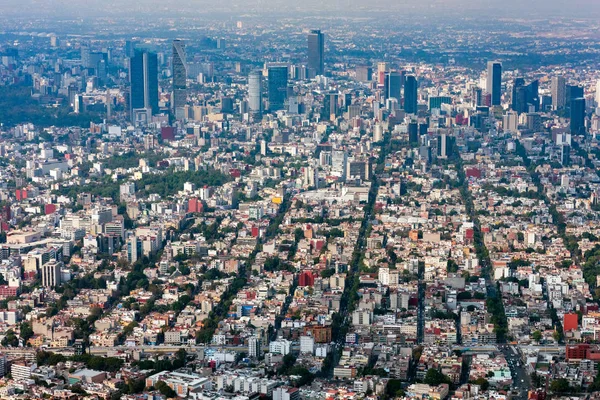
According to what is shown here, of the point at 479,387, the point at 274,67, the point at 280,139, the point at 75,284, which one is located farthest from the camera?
the point at 274,67

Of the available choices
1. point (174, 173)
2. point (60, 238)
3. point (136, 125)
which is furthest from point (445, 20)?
point (60, 238)

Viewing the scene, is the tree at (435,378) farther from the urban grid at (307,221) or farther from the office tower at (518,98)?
the office tower at (518,98)

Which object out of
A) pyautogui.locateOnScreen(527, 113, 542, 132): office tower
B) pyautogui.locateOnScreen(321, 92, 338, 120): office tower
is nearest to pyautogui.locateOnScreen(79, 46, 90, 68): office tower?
pyautogui.locateOnScreen(321, 92, 338, 120): office tower

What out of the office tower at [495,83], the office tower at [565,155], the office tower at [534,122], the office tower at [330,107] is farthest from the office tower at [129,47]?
the office tower at [565,155]

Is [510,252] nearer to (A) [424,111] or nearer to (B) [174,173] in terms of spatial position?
(B) [174,173]

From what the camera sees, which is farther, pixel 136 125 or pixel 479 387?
pixel 136 125

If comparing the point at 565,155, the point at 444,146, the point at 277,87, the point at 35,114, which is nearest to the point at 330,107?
the point at 277,87

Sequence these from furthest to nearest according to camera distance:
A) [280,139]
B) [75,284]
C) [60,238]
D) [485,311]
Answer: [280,139] < [60,238] < [75,284] < [485,311]

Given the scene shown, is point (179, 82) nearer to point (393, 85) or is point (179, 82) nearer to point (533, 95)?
point (393, 85)
